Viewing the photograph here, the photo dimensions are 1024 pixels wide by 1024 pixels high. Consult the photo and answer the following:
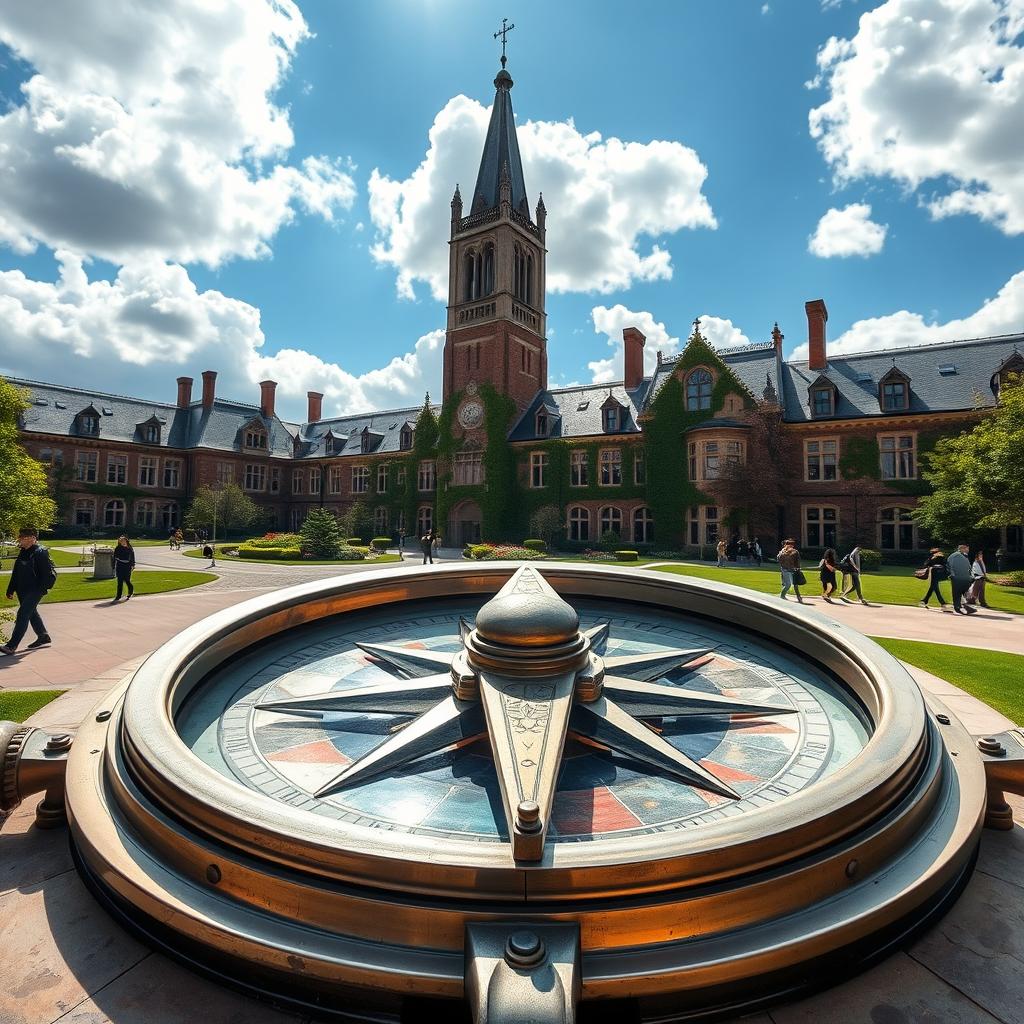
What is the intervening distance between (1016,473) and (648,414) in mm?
18336

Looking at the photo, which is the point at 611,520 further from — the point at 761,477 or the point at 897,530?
the point at 897,530

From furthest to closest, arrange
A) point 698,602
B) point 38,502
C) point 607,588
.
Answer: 1. point 38,502
2. point 607,588
3. point 698,602

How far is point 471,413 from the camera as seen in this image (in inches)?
1699

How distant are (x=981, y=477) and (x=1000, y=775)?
27.0 metres

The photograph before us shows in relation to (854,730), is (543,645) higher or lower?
higher

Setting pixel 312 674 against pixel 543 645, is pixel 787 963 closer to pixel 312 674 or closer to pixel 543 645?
pixel 543 645

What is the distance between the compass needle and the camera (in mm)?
2719

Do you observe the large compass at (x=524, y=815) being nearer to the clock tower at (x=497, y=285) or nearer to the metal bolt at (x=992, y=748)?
the metal bolt at (x=992, y=748)

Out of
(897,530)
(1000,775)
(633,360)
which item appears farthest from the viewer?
(633,360)

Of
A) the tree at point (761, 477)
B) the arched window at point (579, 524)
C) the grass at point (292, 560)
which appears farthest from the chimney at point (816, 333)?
the grass at point (292, 560)

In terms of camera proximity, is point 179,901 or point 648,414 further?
point 648,414

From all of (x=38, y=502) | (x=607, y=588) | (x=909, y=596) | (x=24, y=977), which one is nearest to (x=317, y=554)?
(x=38, y=502)

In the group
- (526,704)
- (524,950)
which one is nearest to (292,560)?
(526,704)

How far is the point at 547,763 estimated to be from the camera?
8.01ft
